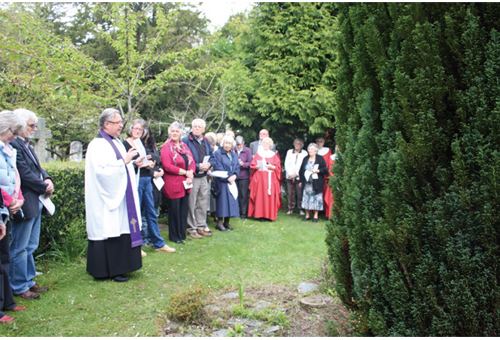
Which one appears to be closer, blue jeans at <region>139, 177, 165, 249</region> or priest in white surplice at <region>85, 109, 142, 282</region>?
priest in white surplice at <region>85, 109, 142, 282</region>

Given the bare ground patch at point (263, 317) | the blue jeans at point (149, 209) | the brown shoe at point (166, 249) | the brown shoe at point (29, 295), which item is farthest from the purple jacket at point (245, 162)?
the brown shoe at point (29, 295)

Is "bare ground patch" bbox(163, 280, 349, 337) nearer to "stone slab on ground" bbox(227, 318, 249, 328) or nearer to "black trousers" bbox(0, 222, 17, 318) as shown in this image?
"stone slab on ground" bbox(227, 318, 249, 328)

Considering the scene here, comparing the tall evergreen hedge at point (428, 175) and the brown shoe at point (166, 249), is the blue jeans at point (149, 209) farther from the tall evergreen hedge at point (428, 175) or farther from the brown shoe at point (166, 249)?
the tall evergreen hedge at point (428, 175)

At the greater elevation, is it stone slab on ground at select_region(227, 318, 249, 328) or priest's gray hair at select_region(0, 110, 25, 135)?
priest's gray hair at select_region(0, 110, 25, 135)

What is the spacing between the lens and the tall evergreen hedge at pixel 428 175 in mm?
2055

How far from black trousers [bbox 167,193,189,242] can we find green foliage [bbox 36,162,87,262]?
1.63m

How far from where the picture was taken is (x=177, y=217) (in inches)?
275

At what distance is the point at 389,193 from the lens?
7.54ft

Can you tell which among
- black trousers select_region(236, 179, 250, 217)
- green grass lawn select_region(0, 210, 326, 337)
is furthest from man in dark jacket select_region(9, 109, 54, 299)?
black trousers select_region(236, 179, 250, 217)

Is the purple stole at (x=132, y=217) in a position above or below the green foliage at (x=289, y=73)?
below

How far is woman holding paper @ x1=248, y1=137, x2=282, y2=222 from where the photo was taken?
9820 mm

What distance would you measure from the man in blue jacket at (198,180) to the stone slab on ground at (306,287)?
338 cm

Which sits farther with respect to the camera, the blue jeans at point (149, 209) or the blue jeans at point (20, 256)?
the blue jeans at point (149, 209)

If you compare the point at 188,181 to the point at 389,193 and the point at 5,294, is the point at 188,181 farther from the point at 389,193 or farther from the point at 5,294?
the point at 389,193
